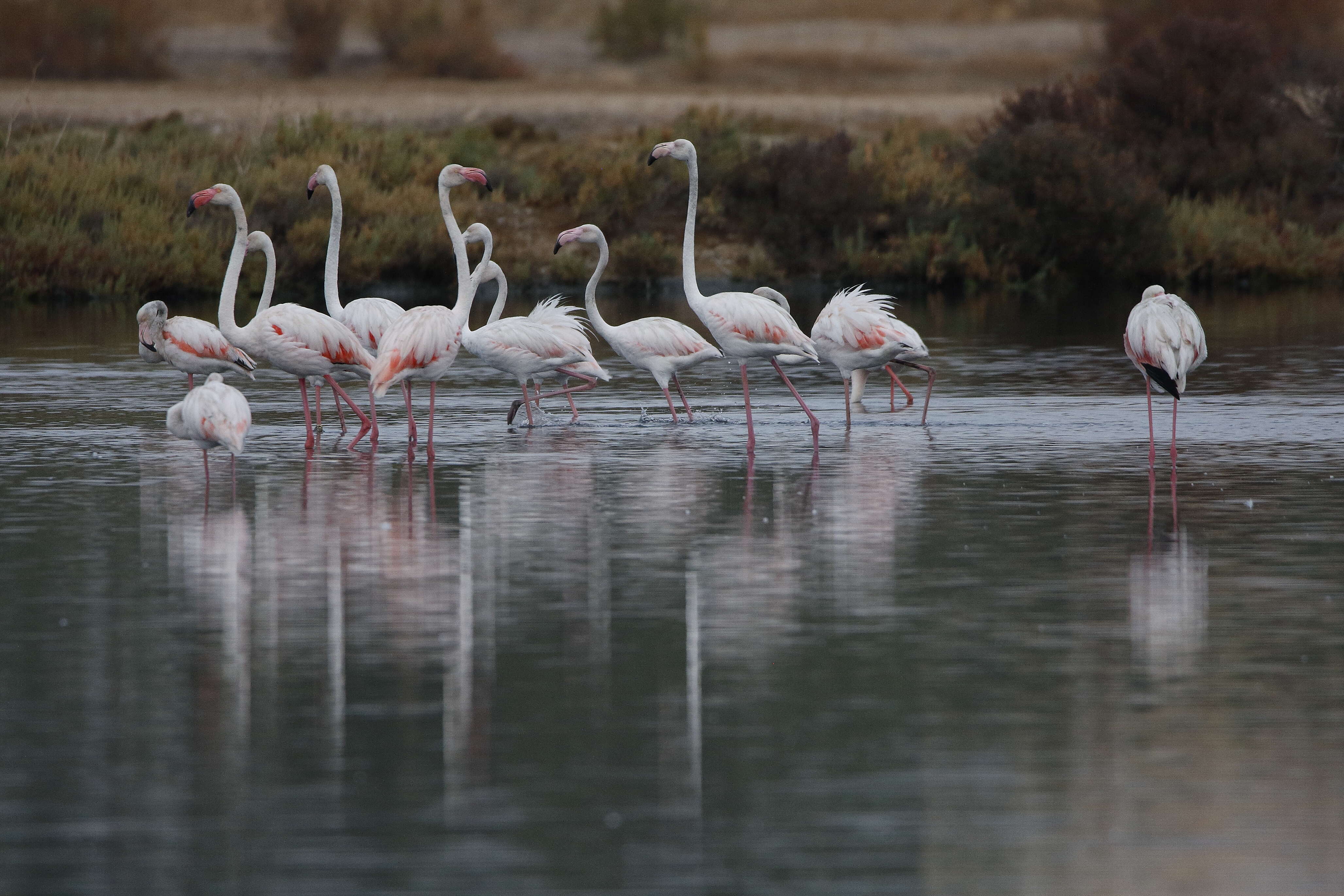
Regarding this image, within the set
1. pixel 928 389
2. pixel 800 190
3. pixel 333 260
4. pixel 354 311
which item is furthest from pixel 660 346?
pixel 800 190

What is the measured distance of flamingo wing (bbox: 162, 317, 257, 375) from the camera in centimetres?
→ 1532

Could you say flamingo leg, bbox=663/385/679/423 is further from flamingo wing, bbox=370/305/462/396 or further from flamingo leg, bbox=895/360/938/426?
flamingo wing, bbox=370/305/462/396

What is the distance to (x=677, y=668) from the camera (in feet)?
25.8

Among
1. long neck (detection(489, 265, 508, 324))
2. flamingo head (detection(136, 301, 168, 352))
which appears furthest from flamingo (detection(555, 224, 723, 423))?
flamingo head (detection(136, 301, 168, 352))

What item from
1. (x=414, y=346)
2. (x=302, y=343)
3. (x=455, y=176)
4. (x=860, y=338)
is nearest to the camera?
(x=414, y=346)

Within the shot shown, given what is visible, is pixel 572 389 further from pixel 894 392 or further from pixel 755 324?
pixel 894 392

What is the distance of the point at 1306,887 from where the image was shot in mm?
5418

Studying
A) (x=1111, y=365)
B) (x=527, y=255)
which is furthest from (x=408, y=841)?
(x=527, y=255)

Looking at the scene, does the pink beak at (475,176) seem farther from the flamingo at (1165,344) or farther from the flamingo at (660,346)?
the flamingo at (1165,344)

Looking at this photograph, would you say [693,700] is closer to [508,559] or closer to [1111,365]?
[508,559]

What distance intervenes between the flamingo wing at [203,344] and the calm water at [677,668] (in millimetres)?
928

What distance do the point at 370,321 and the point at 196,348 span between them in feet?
4.54

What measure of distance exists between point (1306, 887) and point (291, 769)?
306 cm

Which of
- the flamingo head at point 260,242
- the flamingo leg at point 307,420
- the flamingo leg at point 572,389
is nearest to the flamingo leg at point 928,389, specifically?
the flamingo leg at point 572,389
